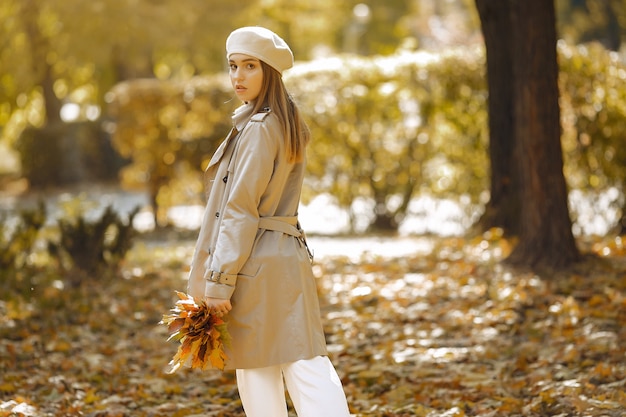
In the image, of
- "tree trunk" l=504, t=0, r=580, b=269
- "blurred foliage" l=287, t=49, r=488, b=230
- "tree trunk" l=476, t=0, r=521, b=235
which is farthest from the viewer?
"blurred foliage" l=287, t=49, r=488, b=230

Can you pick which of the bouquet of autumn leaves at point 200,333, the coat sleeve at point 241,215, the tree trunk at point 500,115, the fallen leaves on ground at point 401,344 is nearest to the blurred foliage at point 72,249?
the fallen leaves on ground at point 401,344

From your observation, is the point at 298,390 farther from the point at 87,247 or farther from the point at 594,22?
the point at 594,22

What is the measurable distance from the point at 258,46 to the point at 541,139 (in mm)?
4778

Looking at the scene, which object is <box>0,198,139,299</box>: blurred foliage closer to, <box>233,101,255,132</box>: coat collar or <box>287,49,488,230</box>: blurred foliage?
<box>287,49,488,230</box>: blurred foliage

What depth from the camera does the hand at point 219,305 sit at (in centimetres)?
346

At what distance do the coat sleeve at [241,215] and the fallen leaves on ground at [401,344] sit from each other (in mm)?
1882

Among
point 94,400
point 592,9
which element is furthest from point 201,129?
point 592,9

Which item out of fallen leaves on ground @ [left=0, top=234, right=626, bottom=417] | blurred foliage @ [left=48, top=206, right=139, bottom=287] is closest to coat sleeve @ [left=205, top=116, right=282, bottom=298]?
fallen leaves on ground @ [left=0, top=234, right=626, bottom=417]

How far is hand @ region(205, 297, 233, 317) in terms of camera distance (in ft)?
11.4

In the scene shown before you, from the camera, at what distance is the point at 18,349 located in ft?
21.2

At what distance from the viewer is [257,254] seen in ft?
11.6

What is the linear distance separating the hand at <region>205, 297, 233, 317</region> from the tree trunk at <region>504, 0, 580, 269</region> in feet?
16.0

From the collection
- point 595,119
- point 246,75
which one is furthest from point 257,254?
point 595,119

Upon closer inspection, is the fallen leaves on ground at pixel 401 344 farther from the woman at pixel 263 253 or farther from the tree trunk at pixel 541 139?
the woman at pixel 263 253
